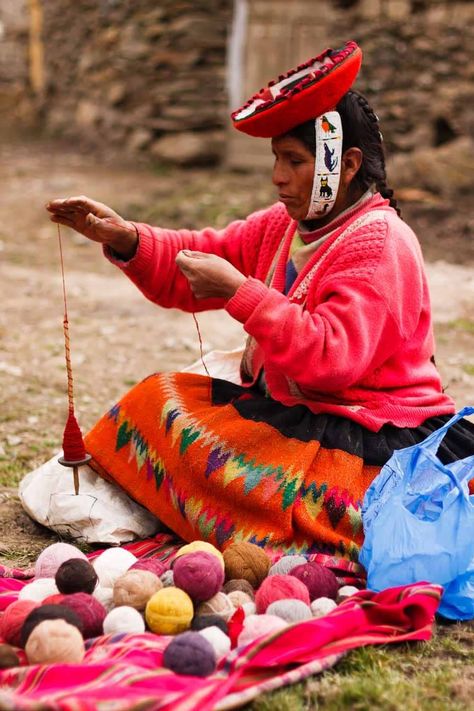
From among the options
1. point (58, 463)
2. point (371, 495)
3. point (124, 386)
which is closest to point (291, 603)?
point (371, 495)

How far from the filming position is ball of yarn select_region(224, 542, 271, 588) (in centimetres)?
232

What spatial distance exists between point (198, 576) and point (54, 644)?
39 centimetres

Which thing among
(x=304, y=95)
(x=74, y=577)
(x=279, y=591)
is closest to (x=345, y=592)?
(x=279, y=591)

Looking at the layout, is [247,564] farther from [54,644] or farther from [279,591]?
[54,644]

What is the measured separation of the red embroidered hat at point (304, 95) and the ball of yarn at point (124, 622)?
1318 millimetres

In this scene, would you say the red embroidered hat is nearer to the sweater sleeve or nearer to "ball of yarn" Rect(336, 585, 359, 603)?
the sweater sleeve

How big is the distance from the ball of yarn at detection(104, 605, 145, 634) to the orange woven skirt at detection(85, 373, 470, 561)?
46cm

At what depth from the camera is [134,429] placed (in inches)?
109

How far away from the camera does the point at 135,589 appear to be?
2164 mm

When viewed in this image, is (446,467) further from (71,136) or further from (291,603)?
(71,136)

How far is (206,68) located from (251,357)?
7047mm

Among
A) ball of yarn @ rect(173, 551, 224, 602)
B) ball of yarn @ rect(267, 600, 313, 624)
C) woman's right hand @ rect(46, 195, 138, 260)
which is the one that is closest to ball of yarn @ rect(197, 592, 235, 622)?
ball of yarn @ rect(173, 551, 224, 602)

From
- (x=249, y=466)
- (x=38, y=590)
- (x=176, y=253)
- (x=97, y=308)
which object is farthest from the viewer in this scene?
(x=97, y=308)

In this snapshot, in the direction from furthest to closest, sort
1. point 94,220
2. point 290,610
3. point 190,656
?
point 94,220, point 290,610, point 190,656
